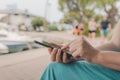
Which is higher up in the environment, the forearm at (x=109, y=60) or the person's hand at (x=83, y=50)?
the person's hand at (x=83, y=50)

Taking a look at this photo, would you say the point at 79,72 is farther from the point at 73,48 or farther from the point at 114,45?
the point at 114,45

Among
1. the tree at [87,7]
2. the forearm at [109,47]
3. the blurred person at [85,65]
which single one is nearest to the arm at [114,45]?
the forearm at [109,47]

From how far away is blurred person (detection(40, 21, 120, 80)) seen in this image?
1.54 m

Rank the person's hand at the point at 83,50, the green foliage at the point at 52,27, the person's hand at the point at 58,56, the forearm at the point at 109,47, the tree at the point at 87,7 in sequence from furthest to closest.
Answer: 1. the green foliage at the point at 52,27
2. the tree at the point at 87,7
3. the forearm at the point at 109,47
4. the person's hand at the point at 58,56
5. the person's hand at the point at 83,50

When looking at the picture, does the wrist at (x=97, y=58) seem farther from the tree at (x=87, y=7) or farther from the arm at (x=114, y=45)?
the tree at (x=87, y=7)

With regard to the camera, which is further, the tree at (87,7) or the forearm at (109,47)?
the tree at (87,7)

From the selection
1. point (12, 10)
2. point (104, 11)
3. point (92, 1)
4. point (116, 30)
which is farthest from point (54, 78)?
point (12, 10)

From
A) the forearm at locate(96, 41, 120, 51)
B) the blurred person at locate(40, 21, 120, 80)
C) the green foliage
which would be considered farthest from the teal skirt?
the green foliage

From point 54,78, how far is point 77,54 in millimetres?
181

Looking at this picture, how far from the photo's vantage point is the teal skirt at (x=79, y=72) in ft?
5.18

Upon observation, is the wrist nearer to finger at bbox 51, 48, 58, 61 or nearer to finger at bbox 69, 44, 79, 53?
finger at bbox 69, 44, 79, 53

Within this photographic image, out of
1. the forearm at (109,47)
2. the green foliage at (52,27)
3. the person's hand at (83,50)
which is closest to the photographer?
the person's hand at (83,50)

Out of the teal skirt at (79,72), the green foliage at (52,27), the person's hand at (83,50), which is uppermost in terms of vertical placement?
the person's hand at (83,50)

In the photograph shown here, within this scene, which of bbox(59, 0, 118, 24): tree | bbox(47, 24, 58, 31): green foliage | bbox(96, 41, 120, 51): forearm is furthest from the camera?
bbox(47, 24, 58, 31): green foliage
